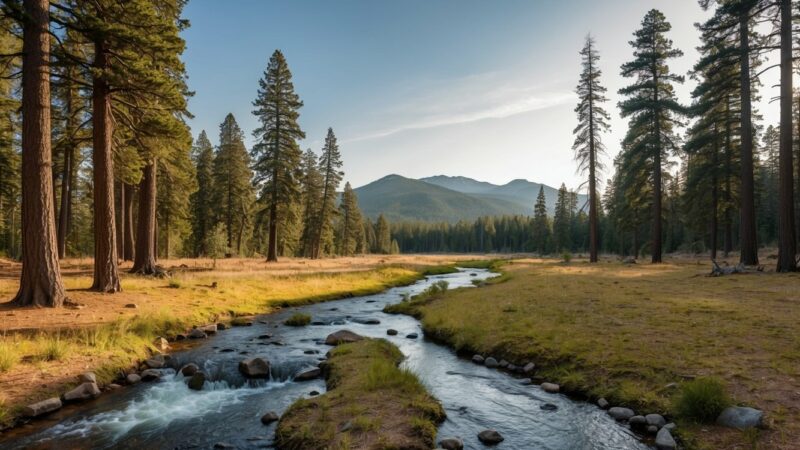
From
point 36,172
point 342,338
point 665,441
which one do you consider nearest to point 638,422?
point 665,441

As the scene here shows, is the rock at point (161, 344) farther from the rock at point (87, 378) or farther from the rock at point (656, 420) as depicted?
the rock at point (656, 420)

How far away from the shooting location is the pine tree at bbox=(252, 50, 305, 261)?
120ft

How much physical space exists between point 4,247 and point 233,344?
6148 cm

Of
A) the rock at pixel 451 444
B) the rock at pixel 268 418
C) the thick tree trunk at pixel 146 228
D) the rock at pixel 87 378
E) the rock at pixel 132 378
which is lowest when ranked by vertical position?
the rock at pixel 268 418

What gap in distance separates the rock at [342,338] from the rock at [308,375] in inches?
113

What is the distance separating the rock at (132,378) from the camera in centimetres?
994

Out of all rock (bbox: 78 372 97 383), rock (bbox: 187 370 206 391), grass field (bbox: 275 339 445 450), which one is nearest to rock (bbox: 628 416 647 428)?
grass field (bbox: 275 339 445 450)

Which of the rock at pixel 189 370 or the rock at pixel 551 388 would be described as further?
the rock at pixel 189 370

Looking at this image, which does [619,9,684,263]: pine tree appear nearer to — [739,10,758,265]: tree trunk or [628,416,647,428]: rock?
[739,10,758,265]: tree trunk

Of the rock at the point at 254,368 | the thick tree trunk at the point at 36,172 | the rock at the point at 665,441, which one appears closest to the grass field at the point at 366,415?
the rock at the point at 254,368

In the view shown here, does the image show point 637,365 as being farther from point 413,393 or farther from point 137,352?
point 137,352

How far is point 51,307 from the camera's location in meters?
12.6

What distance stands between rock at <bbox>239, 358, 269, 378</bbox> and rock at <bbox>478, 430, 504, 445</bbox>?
20.3 ft

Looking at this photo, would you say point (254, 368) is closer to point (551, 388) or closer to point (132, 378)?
point (132, 378)
